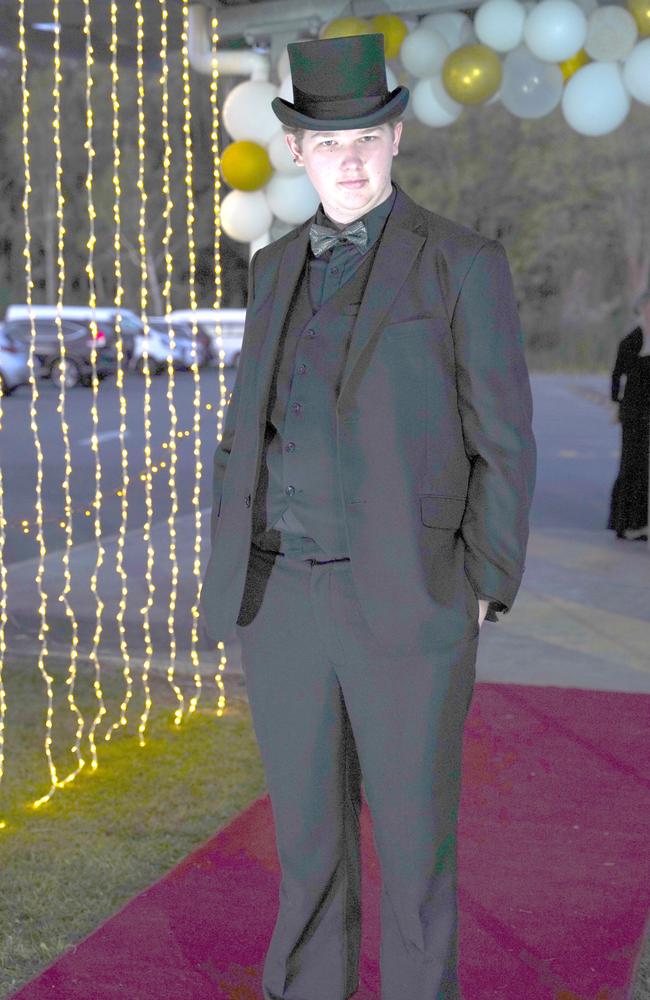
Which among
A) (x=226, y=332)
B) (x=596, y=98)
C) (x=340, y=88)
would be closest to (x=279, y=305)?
(x=340, y=88)

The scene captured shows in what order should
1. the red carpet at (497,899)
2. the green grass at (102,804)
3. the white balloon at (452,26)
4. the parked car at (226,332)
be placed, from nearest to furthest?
the red carpet at (497,899), the green grass at (102,804), the white balloon at (452,26), the parked car at (226,332)

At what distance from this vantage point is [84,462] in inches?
529

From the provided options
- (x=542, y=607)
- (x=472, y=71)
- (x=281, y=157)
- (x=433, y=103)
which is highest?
(x=472, y=71)

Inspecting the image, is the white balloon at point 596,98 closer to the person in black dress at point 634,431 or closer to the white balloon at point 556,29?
the white balloon at point 556,29

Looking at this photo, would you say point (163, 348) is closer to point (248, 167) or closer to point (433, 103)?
point (433, 103)

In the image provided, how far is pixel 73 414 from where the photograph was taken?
746 inches

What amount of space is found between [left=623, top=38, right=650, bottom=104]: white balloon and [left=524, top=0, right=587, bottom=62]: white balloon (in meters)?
0.25

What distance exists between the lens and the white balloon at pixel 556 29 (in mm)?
6211

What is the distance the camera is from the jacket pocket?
2.28m

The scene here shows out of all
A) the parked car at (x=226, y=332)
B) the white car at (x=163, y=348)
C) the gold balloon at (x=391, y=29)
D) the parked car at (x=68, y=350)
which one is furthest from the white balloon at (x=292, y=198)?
the parked car at (x=226, y=332)

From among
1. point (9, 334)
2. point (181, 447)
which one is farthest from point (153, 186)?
point (181, 447)

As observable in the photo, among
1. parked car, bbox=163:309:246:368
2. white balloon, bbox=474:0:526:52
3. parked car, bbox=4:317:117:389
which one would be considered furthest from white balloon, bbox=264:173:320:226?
parked car, bbox=163:309:246:368

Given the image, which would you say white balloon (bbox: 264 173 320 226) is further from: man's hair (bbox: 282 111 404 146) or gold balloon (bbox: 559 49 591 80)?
man's hair (bbox: 282 111 404 146)

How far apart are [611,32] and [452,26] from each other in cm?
83
